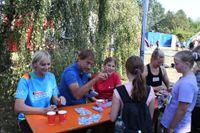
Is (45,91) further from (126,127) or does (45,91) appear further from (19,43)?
(19,43)

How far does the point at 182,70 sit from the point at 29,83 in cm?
149

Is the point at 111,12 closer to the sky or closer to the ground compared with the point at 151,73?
closer to the sky

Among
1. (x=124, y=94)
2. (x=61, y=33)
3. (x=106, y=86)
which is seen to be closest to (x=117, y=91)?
(x=124, y=94)

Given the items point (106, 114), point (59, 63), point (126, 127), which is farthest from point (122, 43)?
point (126, 127)

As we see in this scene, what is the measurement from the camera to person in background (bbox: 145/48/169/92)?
369 cm

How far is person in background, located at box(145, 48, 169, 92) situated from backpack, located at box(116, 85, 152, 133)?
1.47 meters

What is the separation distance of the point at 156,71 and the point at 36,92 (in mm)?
1975

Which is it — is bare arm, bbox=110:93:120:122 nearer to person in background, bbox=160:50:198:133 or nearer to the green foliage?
person in background, bbox=160:50:198:133

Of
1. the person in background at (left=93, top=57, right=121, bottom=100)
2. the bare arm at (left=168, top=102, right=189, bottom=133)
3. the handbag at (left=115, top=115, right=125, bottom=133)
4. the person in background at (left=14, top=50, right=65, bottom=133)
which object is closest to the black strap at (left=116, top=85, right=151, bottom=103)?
the handbag at (left=115, top=115, right=125, bottom=133)

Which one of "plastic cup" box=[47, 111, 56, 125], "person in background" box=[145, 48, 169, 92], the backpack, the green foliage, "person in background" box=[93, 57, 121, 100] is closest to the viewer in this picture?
the backpack

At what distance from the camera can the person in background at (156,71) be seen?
3686mm

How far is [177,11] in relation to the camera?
6212 centimetres

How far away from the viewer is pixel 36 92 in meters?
2.54

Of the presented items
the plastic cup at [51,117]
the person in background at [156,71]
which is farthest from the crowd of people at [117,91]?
the person in background at [156,71]
